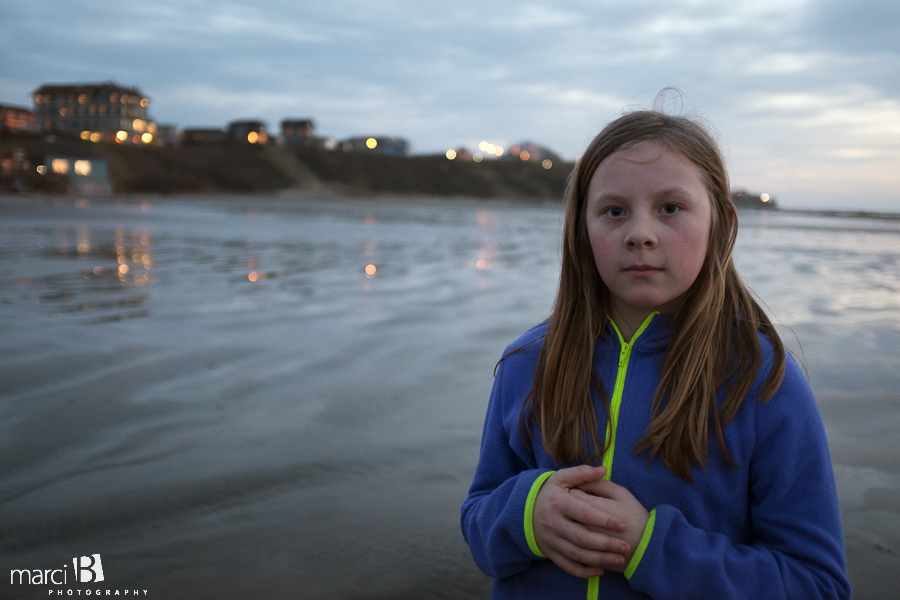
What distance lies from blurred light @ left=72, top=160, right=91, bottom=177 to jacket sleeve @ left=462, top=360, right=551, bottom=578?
58.8 metres

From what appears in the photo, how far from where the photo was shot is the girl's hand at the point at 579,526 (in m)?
1.25

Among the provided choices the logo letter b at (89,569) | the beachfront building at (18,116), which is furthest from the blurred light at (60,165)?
the logo letter b at (89,569)

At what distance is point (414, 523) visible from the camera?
2555 mm

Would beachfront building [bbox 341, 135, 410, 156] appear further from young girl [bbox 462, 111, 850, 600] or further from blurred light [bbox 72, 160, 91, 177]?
young girl [bbox 462, 111, 850, 600]

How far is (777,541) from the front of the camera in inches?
51.0

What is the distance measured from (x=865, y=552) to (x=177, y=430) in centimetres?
336

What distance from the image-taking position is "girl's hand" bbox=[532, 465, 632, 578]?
49.4 inches

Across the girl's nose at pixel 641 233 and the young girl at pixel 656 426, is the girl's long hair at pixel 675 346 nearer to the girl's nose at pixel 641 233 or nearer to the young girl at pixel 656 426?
the young girl at pixel 656 426

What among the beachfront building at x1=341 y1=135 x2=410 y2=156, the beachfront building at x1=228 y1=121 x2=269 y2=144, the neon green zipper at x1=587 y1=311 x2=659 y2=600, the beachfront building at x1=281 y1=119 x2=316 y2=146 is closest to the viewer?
the neon green zipper at x1=587 y1=311 x2=659 y2=600

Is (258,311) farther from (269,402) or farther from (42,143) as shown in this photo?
(42,143)

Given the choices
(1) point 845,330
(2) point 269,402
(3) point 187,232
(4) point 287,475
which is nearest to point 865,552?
(4) point 287,475

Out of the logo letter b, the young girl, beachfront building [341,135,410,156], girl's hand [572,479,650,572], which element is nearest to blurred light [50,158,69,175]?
the logo letter b

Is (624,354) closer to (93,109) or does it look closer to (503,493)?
(503,493)

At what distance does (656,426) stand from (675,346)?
0.63ft
